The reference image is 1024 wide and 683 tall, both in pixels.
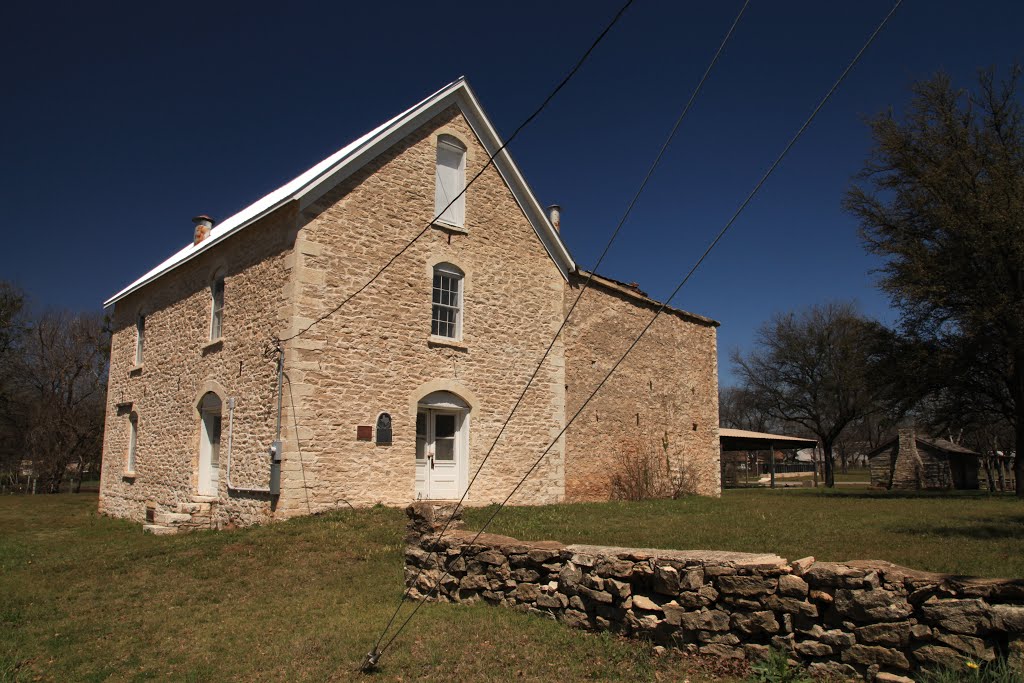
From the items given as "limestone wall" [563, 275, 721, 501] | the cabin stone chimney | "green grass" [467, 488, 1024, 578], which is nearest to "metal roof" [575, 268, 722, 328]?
"limestone wall" [563, 275, 721, 501]

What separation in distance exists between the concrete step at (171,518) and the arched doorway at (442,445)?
486cm

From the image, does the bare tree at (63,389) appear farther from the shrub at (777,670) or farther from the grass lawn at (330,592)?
the shrub at (777,670)

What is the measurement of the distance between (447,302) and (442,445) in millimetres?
3174

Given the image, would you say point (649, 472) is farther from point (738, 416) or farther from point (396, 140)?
point (738, 416)

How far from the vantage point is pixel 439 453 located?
15406 mm

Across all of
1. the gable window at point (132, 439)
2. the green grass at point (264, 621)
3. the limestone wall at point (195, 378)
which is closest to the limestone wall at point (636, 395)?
the green grass at point (264, 621)

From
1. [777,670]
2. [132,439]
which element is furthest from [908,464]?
[777,670]

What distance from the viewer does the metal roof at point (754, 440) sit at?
101 feet

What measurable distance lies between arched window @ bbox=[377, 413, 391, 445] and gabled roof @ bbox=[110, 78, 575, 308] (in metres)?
4.38

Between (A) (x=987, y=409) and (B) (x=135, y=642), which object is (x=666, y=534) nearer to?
(B) (x=135, y=642)

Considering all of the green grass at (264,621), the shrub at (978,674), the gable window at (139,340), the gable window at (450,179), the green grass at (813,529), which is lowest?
the green grass at (264,621)

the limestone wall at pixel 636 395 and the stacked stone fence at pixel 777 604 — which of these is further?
the limestone wall at pixel 636 395

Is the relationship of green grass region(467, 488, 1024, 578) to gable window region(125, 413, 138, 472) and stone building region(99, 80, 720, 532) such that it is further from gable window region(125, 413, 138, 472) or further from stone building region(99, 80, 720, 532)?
gable window region(125, 413, 138, 472)

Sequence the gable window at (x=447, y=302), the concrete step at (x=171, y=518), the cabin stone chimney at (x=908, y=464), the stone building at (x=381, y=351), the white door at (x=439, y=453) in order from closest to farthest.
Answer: the stone building at (x=381, y=351) → the concrete step at (x=171, y=518) → the white door at (x=439, y=453) → the gable window at (x=447, y=302) → the cabin stone chimney at (x=908, y=464)
